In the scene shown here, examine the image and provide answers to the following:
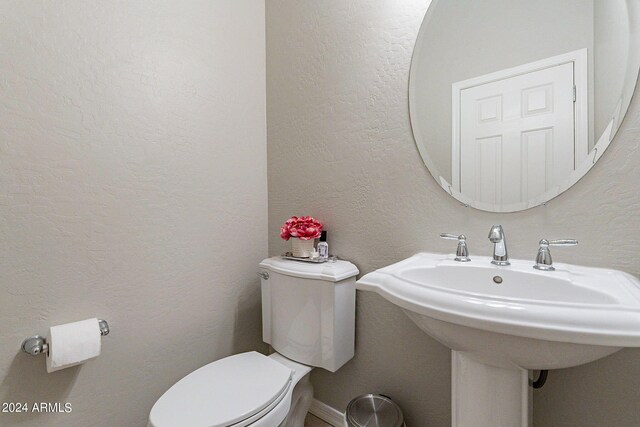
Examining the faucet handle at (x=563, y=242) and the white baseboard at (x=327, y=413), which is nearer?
the faucet handle at (x=563, y=242)

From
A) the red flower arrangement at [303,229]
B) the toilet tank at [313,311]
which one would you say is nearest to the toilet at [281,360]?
the toilet tank at [313,311]

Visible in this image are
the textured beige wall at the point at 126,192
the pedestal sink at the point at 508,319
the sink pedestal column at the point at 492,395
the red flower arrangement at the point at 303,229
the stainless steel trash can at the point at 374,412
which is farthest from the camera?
the red flower arrangement at the point at 303,229

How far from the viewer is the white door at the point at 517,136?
86cm

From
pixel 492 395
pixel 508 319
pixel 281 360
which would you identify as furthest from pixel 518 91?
pixel 281 360

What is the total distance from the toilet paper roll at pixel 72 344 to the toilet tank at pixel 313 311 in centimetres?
65

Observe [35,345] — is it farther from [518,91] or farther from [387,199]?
[518,91]

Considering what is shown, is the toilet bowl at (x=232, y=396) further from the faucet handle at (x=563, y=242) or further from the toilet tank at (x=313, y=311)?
the faucet handle at (x=563, y=242)

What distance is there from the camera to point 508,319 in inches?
20.3

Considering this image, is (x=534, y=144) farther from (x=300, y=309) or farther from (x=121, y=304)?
(x=121, y=304)

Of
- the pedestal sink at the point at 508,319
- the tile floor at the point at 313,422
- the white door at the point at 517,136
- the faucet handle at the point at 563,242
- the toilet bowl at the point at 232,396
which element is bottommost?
the tile floor at the point at 313,422

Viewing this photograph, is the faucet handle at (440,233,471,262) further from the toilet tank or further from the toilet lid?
the toilet lid

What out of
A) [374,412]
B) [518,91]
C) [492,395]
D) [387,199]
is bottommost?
[374,412]

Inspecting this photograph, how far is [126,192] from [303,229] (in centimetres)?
71

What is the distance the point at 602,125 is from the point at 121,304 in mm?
1679
